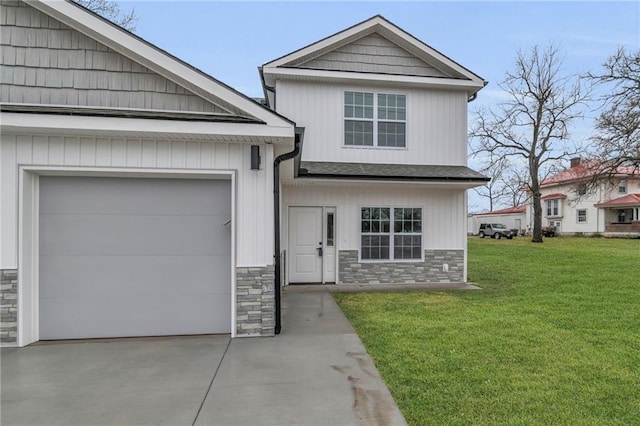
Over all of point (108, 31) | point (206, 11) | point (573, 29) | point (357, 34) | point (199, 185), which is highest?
point (573, 29)

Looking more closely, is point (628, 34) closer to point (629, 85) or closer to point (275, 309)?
point (629, 85)

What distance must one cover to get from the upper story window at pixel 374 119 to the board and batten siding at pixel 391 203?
1.36 meters

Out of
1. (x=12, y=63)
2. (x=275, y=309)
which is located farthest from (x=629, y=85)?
(x=12, y=63)

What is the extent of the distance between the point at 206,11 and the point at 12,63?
25.2 feet

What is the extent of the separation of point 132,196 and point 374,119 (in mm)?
6644

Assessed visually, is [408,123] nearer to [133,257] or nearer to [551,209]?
[133,257]

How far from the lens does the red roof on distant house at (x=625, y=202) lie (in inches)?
1212

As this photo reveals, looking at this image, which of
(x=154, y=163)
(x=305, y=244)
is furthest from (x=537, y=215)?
(x=154, y=163)

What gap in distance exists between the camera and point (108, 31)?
4645 mm

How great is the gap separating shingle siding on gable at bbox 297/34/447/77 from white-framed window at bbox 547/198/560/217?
114ft

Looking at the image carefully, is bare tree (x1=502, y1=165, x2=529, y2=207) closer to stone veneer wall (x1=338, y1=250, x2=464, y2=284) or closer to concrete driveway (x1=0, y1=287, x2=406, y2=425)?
stone veneer wall (x1=338, y1=250, x2=464, y2=284)

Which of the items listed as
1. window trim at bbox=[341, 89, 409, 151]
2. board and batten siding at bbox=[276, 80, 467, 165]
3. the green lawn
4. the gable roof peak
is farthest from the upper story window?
the green lawn

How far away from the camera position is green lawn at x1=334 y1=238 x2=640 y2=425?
3135 mm

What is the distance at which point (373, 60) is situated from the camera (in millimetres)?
9641
